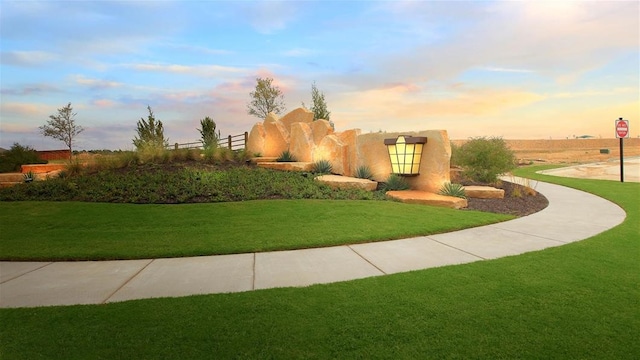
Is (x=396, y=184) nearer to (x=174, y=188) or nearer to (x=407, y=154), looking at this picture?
(x=407, y=154)

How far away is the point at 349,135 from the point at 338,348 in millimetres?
11132

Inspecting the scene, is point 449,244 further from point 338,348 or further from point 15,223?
point 15,223

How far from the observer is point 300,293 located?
3715 mm

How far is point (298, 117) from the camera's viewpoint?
54.5 feet

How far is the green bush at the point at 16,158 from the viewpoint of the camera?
54.9 feet

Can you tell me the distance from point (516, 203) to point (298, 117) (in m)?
10.1

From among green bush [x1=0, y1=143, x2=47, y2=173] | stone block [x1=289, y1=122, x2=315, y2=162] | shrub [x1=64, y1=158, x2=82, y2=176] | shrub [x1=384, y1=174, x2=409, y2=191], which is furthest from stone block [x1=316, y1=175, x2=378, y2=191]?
green bush [x1=0, y1=143, x2=47, y2=173]

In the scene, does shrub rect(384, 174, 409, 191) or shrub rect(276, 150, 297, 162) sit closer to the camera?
shrub rect(384, 174, 409, 191)

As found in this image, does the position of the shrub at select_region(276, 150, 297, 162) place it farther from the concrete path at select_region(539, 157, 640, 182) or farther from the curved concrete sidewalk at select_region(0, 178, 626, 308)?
the concrete path at select_region(539, 157, 640, 182)

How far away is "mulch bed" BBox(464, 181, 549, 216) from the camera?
936cm

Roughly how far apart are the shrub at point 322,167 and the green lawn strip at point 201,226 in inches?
185

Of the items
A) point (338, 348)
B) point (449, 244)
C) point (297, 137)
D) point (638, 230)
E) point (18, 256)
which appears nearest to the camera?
point (338, 348)

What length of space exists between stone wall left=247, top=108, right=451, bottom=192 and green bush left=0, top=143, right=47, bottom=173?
11.3m

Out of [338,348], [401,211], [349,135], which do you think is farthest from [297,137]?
[338,348]
